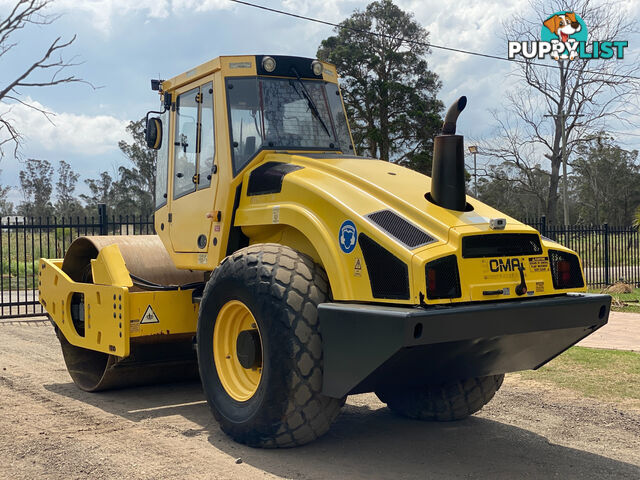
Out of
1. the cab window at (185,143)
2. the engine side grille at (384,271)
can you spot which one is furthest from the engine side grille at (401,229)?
the cab window at (185,143)

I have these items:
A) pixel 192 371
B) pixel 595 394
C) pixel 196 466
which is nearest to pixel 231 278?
pixel 196 466

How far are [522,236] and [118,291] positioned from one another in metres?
3.48

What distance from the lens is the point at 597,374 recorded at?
27.2 ft

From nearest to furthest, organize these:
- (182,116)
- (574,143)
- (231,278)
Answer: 1. (231,278)
2. (182,116)
3. (574,143)

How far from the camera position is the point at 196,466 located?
4.89 metres

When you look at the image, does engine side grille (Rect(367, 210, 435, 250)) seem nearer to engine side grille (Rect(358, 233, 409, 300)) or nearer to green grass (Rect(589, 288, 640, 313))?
engine side grille (Rect(358, 233, 409, 300))

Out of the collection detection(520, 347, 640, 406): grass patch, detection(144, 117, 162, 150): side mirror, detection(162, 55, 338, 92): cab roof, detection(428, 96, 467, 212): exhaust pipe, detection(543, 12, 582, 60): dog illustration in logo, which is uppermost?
detection(543, 12, 582, 60): dog illustration in logo

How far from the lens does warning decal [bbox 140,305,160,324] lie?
21.2 feet

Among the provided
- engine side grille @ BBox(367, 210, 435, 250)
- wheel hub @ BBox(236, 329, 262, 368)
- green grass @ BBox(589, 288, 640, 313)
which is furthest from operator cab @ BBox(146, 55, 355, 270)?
green grass @ BBox(589, 288, 640, 313)

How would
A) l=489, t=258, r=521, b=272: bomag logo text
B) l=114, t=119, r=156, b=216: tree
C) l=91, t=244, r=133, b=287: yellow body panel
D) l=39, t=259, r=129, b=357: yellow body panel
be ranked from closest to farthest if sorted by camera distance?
l=489, t=258, r=521, b=272: bomag logo text, l=39, t=259, r=129, b=357: yellow body panel, l=91, t=244, r=133, b=287: yellow body panel, l=114, t=119, r=156, b=216: tree

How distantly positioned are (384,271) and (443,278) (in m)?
0.38

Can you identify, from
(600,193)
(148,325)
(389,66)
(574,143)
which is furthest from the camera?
(600,193)

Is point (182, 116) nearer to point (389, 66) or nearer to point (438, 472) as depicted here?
point (438, 472)

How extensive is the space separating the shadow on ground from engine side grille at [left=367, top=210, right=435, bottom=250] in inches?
59.7
